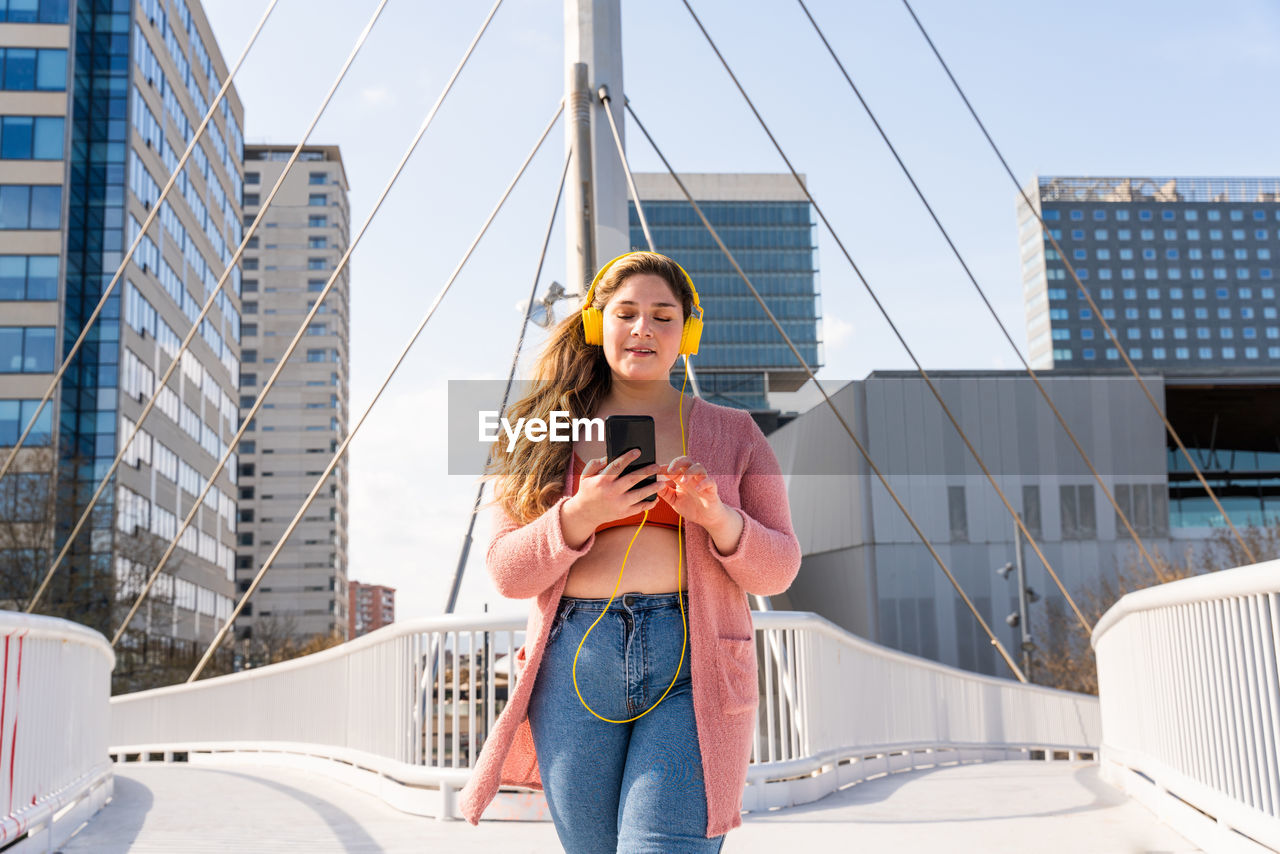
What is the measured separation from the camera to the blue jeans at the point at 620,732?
168cm

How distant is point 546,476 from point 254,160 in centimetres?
11419

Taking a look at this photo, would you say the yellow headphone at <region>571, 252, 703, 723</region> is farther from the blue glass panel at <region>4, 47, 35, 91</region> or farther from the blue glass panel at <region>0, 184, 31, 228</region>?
the blue glass panel at <region>4, 47, 35, 91</region>

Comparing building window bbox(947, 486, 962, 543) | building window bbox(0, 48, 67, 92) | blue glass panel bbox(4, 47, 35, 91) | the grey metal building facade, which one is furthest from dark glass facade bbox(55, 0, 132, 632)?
building window bbox(947, 486, 962, 543)

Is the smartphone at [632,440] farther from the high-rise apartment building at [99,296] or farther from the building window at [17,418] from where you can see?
the building window at [17,418]

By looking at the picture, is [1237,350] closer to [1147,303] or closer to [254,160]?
[1147,303]

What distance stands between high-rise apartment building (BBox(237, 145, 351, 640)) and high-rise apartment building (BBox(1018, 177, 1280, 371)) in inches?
2954

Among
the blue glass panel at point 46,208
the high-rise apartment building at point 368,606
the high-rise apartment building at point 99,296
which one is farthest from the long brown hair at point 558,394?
the high-rise apartment building at point 368,606

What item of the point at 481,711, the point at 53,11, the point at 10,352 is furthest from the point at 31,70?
the point at 481,711

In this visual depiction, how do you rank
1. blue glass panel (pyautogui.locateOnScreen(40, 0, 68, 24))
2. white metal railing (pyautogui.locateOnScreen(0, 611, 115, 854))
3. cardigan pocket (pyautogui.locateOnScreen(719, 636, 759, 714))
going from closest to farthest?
cardigan pocket (pyautogui.locateOnScreen(719, 636, 759, 714)), white metal railing (pyautogui.locateOnScreen(0, 611, 115, 854)), blue glass panel (pyautogui.locateOnScreen(40, 0, 68, 24))

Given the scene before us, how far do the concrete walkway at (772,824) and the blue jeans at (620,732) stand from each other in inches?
127

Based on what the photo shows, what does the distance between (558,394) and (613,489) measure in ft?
1.23

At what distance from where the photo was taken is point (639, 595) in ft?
5.90

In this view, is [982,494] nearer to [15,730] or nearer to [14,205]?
[14,205]

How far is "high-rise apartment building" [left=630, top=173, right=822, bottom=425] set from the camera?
287 ft
